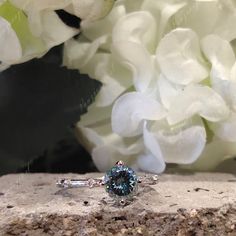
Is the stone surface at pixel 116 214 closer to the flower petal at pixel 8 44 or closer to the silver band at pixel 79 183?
the silver band at pixel 79 183

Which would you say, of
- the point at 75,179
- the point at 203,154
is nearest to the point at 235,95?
the point at 203,154

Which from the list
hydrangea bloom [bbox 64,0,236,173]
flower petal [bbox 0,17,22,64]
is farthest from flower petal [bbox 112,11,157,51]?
flower petal [bbox 0,17,22,64]

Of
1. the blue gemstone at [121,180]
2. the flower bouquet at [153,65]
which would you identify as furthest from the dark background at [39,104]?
the blue gemstone at [121,180]

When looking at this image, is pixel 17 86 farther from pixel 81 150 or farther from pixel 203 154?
pixel 203 154

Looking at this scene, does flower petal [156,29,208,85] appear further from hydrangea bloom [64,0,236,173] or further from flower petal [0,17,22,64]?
flower petal [0,17,22,64]

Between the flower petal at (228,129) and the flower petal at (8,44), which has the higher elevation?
the flower petal at (8,44)

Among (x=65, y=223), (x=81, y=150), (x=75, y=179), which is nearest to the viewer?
(x=65, y=223)

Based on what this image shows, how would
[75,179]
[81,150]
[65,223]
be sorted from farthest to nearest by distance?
[81,150]
[75,179]
[65,223]
